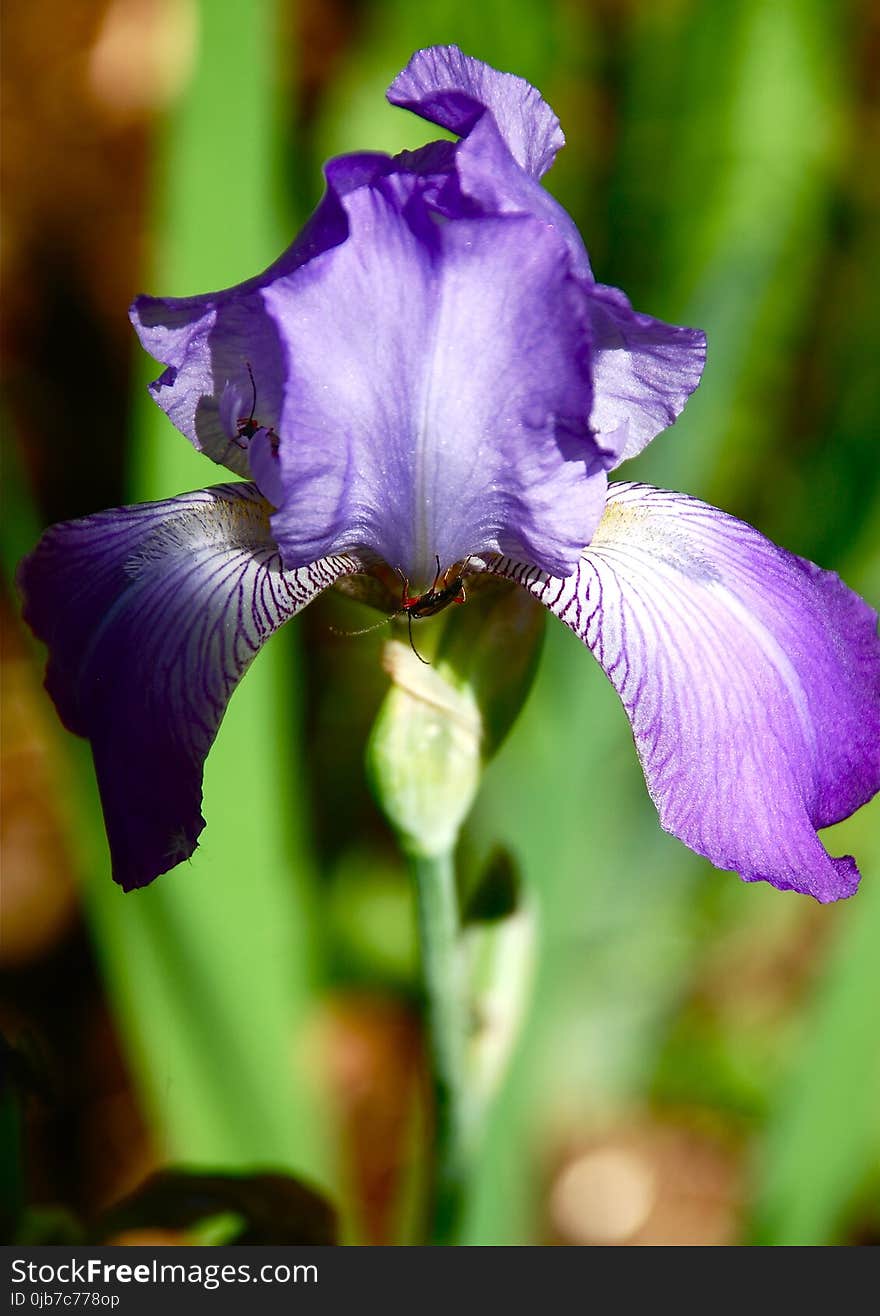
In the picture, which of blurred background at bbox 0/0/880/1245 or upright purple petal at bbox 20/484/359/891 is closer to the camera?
A: upright purple petal at bbox 20/484/359/891

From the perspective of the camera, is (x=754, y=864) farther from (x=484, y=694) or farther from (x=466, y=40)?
(x=466, y=40)

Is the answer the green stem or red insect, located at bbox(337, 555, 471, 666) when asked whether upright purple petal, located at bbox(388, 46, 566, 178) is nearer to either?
red insect, located at bbox(337, 555, 471, 666)

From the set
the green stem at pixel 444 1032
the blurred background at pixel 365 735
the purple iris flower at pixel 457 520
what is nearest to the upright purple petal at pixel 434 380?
the purple iris flower at pixel 457 520

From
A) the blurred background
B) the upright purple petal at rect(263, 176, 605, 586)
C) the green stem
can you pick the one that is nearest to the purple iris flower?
the upright purple petal at rect(263, 176, 605, 586)

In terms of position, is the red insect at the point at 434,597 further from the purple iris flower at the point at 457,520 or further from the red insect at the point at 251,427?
the red insect at the point at 251,427

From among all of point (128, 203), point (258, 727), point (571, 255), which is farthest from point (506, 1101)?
point (128, 203)

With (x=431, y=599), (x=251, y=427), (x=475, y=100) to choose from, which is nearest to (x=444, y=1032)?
(x=431, y=599)

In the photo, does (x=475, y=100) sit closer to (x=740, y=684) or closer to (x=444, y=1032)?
(x=740, y=684)

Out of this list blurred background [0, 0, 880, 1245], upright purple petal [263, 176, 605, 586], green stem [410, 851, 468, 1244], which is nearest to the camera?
upright purple petal [263, 176, 605, 586]
